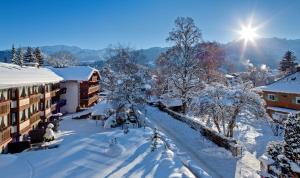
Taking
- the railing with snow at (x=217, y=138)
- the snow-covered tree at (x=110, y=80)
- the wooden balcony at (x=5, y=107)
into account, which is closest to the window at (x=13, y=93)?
the wooden balcony at (x=5, y=107)

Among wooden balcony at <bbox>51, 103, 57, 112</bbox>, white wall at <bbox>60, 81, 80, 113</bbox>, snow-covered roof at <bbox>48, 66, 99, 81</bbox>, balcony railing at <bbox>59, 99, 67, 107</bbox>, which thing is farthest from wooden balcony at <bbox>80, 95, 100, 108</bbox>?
wooden balcony at <bbox>51, 103, 57, 112</bbox>

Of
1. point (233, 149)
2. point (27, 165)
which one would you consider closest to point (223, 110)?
point (233, 149)

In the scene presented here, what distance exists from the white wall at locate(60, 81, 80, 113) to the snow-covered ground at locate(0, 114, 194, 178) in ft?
108

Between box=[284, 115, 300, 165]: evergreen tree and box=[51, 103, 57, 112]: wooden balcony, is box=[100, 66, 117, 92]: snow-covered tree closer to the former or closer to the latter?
box=[51, 103, 57, 112]: wooden balcony

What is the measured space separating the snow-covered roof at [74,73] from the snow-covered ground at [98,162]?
32.6 metres

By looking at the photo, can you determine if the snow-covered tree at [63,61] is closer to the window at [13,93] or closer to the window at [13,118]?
the window at [13,93]

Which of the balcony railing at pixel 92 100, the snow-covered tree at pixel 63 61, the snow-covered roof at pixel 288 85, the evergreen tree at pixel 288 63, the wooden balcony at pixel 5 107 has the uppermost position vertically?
the snow-covered tree at pixel 63 61

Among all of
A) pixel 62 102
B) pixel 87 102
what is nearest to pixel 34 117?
pixel 62 102

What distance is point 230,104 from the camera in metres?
25.0

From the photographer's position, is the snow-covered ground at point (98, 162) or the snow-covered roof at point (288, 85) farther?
the snow-covered roof at point (288, 85)

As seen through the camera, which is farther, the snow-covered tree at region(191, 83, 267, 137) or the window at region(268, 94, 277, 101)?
the window at region(268, 94, 277, 101)

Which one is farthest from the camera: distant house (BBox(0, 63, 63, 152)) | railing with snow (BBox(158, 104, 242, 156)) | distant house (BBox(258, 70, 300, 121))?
distant house (BBox(258, 70, 300, 121))

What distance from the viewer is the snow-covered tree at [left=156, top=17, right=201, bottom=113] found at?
124ft

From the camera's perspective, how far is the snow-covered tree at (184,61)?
1483 inches
